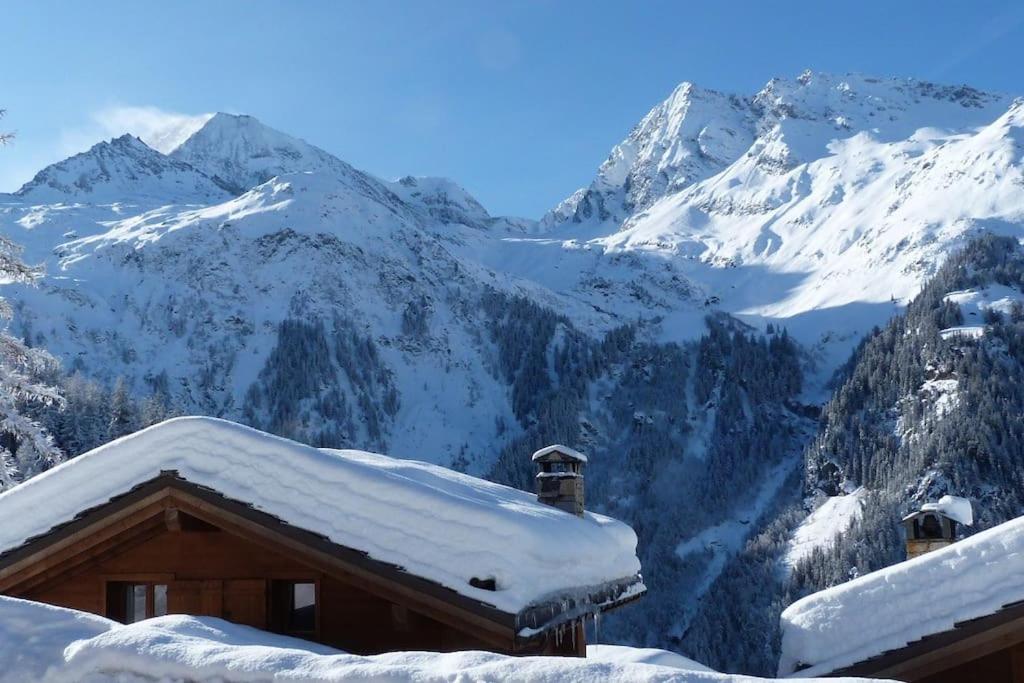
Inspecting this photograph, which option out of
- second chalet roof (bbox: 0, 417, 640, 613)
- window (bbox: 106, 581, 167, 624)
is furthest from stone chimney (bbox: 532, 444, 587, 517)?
window (bbox: 106, 581, 167, 624)

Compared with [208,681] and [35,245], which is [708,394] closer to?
[35,245]

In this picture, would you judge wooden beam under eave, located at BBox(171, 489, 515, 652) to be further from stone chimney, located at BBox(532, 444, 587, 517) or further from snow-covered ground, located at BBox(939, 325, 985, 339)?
snow-covered ground, located at BBox(939, 325, 985, 339)

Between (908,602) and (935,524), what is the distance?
478 cm

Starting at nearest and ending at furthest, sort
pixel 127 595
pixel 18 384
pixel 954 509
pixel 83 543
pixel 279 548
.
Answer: pixel 279 548
pixel 83 543
pixel 127 595
pixel 954 509
pixel 18 384

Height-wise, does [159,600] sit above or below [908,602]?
above

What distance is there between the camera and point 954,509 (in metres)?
13.0

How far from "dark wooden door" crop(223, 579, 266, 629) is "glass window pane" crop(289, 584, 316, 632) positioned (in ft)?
1.46

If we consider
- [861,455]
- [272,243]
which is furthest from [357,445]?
[861,455]

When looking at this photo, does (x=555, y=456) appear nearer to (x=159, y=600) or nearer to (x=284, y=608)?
(x=284, y=608)

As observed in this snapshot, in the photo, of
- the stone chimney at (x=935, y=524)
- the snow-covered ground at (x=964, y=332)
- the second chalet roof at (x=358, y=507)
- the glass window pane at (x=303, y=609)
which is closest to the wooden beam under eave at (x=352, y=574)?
the second chalet roof at (x=358, y=507)

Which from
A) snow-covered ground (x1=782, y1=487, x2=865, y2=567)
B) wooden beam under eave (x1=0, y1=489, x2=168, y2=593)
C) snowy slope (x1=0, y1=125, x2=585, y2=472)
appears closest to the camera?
wooden beam under eave (x1=0, y1=489, x2=168, y2=593)

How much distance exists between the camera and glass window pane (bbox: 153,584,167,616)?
1085cm

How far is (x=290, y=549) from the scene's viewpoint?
957cm

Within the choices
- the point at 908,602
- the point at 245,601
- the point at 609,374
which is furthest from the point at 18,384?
the point at 609,374
